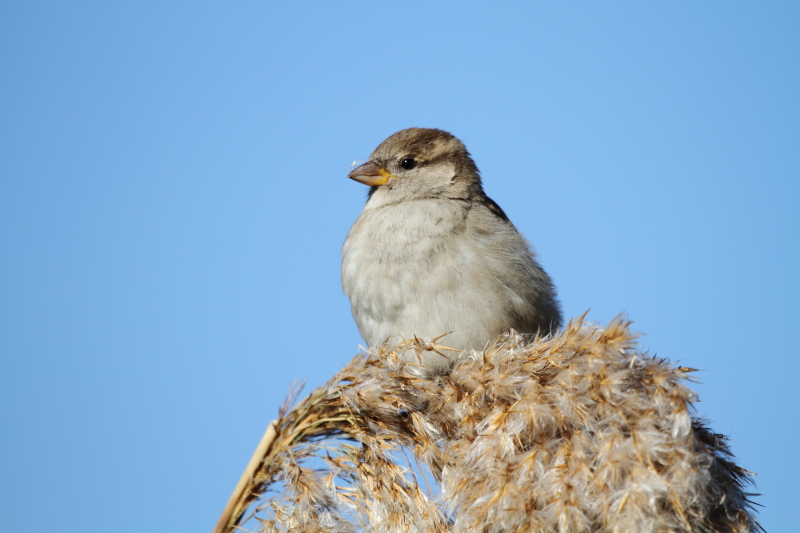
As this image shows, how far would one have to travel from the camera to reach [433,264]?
12.6 feet

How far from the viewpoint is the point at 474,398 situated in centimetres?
245

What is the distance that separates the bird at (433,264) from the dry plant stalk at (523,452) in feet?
3.17

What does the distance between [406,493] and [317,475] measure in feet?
0.97

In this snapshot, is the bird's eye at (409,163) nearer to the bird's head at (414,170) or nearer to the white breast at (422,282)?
the bird's head at (414,170)

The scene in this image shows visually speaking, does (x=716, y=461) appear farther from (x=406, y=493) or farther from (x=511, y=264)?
(x=511, y=264)

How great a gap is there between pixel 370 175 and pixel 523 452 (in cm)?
273

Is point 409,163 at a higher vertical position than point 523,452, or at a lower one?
higher

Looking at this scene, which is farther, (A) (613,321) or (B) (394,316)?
(B) (394,316)

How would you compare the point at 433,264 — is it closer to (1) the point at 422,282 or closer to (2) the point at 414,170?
(1) the point at 422,282

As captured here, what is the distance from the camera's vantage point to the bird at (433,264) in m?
3.72

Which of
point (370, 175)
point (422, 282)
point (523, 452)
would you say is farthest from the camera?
point (370, 175)

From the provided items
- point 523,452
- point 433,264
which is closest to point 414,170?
point 433,264

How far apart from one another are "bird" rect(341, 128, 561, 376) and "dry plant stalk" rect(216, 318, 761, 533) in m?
0.97

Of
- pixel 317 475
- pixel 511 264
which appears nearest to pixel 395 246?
pixel 511 264
